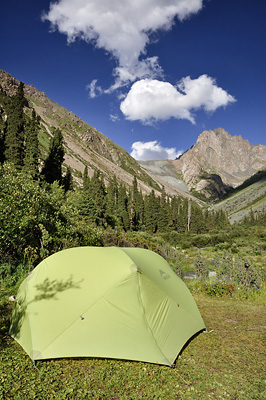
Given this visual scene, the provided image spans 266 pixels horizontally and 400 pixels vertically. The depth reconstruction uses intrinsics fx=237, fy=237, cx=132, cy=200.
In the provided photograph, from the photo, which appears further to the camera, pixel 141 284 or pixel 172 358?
pixel 141 284

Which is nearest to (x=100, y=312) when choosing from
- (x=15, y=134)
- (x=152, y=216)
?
(x=15, y=134)

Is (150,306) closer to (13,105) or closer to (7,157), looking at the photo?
(7,157)

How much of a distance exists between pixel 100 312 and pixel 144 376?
4.62 feet

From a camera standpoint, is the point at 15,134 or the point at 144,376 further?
the point at 15,134

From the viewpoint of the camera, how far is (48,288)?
5559mm

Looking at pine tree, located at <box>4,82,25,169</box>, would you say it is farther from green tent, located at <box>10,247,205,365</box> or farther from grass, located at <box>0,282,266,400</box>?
grass, located at <box>0,282,266,400</box>

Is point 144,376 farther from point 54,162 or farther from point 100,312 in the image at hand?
point 54,162

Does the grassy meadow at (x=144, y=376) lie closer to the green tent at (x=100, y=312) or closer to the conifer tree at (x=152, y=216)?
the green tent at (x=100, y=312)

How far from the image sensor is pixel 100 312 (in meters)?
5.00

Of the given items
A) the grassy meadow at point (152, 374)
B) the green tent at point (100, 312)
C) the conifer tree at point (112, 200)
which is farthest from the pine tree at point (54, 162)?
the green tent at point (100, 312)

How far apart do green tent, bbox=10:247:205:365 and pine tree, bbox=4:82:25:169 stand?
117 feet

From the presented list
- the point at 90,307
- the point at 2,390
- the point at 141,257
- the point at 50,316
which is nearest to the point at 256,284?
the point at 141,257

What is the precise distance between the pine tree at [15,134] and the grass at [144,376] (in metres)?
36.3

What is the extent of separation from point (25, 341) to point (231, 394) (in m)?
3.96
